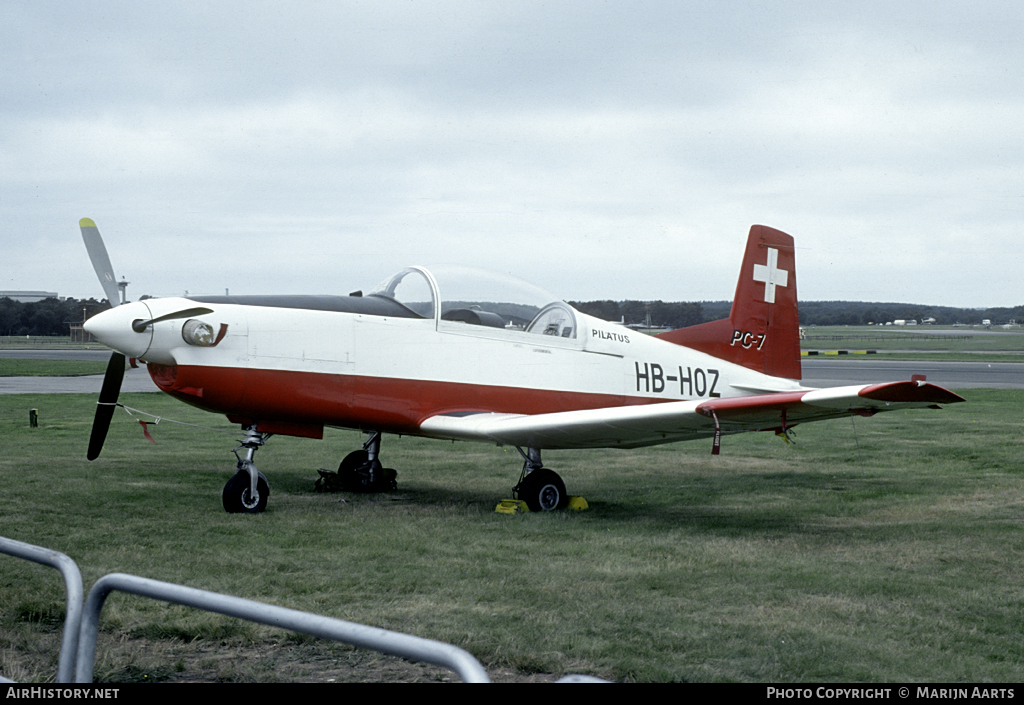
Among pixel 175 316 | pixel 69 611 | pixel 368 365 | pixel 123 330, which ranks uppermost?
pixel 175 316

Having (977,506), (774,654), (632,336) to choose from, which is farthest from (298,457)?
(774,654)

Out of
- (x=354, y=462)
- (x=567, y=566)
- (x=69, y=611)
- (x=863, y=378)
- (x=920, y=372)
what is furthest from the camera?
(x=920, y=372)

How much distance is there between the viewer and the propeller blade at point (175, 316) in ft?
25.2

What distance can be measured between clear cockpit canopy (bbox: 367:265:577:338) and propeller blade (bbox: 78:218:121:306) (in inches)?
99.7

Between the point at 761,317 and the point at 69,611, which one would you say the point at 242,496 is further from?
the point at 761,317

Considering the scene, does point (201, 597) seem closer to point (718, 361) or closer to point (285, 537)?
point (285, 537)

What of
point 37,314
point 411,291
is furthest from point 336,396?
point 37,314

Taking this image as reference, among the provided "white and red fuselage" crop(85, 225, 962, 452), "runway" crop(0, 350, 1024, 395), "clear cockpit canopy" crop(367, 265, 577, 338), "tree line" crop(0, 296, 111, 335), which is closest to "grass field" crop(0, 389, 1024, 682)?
"white and red fuselage" crop(85, 225, 962, 452)

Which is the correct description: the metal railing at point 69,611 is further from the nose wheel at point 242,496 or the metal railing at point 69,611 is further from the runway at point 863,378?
the runway at point 863,378

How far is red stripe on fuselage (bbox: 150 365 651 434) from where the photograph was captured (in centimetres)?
797

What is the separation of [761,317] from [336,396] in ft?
18.8

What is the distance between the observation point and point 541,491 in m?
8.62

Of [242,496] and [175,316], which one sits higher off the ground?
[175,316]

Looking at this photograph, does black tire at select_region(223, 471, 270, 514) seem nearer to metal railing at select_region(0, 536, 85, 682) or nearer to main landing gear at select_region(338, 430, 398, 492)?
main landing gear at select_region(338, 430, 398, 492)
